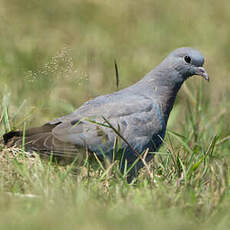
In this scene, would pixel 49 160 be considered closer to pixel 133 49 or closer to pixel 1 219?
pixel 1 219

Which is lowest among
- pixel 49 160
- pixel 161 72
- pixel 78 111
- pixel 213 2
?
pixel 49 160

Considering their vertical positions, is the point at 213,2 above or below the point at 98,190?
above

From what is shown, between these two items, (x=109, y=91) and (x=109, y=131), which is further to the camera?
(x=109, y=91)

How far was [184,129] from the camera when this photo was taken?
562cm

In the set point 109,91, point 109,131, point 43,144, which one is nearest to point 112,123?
point 109,131

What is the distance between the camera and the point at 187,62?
16.7ft

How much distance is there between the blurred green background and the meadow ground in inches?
0.7

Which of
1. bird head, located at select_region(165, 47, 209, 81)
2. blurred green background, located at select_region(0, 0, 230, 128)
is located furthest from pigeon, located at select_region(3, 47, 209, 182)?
blurred green background, located at select_region(0, 0, 230, 128)

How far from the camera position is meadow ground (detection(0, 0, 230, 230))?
3168 mm

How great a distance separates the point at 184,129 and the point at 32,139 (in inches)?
74.1

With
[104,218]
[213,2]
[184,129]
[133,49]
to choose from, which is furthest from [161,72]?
[213,2]

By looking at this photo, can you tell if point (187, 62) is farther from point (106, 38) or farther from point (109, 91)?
point (106, 38)

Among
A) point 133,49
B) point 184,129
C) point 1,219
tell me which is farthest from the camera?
point 133,49

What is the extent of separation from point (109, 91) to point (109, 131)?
8.33 ft
